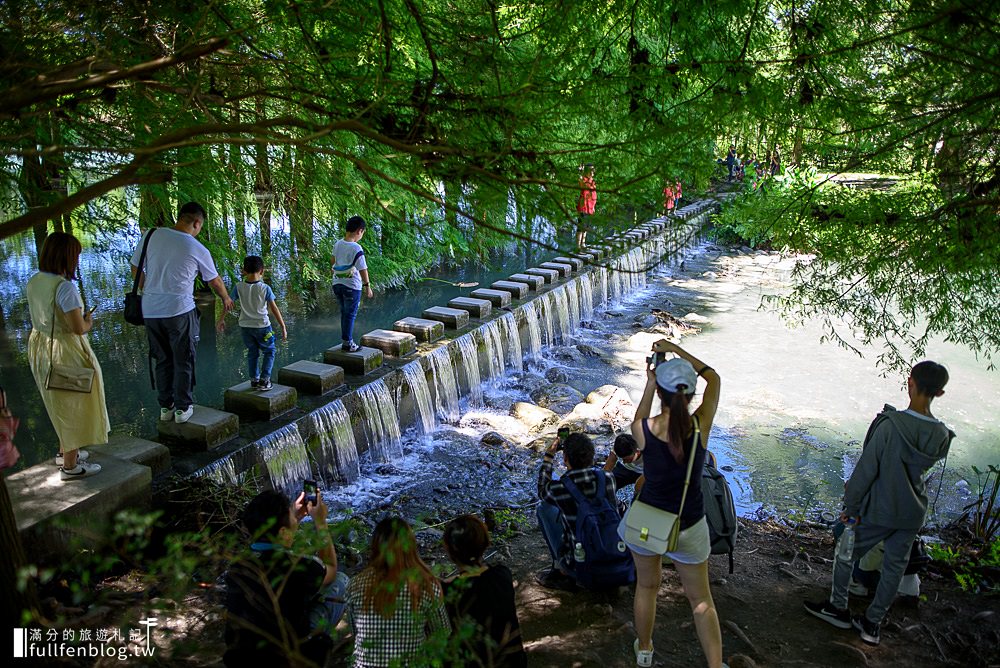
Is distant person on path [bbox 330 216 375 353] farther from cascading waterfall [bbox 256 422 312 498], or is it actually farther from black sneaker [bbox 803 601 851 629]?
black sneaker [bbox 803 601 851 629]

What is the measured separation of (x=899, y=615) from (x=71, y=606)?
4.76 meters

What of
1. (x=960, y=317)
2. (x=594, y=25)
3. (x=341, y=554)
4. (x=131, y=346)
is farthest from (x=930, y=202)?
(x=131, y=346)

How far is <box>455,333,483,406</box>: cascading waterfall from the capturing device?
9094 millimetres

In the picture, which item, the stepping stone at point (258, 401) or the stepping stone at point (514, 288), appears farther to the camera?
the stepping stone at point (514, 288)

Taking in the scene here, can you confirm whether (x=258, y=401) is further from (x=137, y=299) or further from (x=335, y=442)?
(x=137, y=299)

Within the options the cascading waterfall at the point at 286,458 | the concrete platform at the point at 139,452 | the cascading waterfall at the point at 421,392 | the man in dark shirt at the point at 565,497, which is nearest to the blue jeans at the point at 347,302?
the cascading waterfall at the point at 421,392

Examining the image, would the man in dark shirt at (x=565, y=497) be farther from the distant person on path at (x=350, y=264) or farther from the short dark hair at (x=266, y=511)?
the distant person on path at (x=350, y=264)

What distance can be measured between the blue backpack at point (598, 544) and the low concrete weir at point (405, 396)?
56.1 inches

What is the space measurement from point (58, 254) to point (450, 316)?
18.7 ft

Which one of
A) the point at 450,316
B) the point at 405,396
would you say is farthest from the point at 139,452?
the point at 450,316

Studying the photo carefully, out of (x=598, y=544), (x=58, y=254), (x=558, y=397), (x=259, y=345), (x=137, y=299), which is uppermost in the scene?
(x=58, y=254)

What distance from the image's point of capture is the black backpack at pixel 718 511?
13.4ft

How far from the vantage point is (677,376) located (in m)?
3.22

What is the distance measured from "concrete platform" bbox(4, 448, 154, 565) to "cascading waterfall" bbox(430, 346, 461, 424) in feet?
13.4
